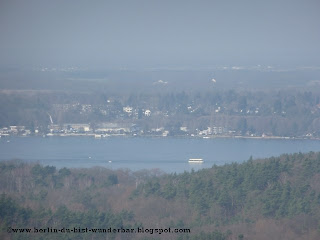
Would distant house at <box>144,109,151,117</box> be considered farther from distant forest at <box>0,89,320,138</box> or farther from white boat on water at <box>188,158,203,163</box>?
white boat on water at <box>188,158,203,163</box>

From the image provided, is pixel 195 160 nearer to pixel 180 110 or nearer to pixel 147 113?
pixel 147 113

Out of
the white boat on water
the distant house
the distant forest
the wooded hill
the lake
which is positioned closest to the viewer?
the wooded hill

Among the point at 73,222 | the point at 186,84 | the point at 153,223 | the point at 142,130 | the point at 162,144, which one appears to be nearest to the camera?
the point at 73,222

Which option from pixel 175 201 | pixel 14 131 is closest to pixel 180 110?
pixel 14 131

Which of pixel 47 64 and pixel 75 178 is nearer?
pixel 75 178

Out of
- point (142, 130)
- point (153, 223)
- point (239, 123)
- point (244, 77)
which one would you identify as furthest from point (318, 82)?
point (153, 223)

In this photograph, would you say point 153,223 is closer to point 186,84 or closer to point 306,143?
point 306,143

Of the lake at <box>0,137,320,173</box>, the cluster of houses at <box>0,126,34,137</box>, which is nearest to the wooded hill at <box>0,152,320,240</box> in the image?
the lake at <box>0,137,320,173</box>
